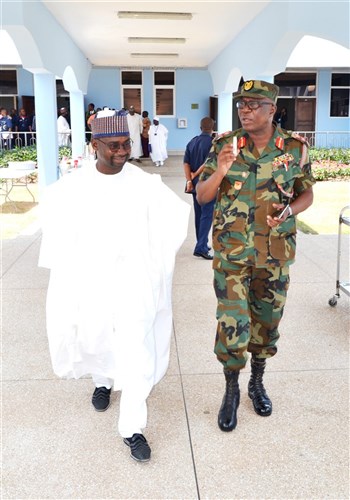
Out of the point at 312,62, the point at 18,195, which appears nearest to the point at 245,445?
the point at 18,195

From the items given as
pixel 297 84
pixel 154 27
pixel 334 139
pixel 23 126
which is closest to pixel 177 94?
pixel 297 84

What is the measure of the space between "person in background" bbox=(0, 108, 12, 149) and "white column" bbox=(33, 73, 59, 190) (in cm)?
703

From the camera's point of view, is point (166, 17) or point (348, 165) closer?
point (166, 17)

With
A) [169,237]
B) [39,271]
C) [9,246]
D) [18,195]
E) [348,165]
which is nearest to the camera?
[169,237]

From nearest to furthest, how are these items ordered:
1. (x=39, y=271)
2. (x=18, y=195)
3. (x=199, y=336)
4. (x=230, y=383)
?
1. (x=230, y=383)
2. (x=199, y=336)
3. (x=39, y=271)
4. (x=18, y=195)

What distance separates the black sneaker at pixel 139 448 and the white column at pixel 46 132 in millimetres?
8945

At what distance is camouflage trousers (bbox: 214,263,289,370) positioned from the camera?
2973mm

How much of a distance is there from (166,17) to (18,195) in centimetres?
503

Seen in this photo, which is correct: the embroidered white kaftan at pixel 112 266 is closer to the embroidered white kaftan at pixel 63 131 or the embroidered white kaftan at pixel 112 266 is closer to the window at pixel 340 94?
the embroidered white kaftan at pixel 63 131

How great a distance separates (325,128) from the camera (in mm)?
22734

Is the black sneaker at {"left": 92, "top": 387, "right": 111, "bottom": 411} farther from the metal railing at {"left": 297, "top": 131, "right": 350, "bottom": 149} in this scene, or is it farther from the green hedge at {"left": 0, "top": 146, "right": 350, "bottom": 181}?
the metal railing at {"left": 297, "top": 131, "right": 350, "bottom": 149}

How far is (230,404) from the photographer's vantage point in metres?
3.09

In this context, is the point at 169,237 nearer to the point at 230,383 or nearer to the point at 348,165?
the point at 230,383

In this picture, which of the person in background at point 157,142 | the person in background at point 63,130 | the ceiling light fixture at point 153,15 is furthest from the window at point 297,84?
the ceiling light fixture at point 153,15
